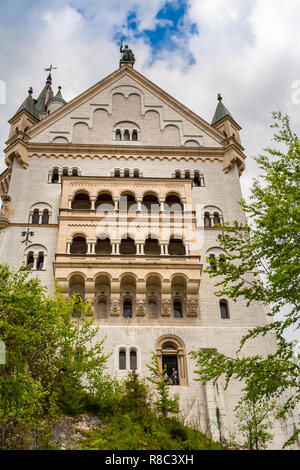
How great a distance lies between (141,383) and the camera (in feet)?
83.6

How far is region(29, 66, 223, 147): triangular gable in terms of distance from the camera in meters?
37.5

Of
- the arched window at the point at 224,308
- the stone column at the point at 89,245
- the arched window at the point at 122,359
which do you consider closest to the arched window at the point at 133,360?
the arched window at the point at 122,359

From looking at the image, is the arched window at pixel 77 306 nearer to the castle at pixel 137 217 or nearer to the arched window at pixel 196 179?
the castle at pixel 137 217

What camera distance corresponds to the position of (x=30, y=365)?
20219 mm

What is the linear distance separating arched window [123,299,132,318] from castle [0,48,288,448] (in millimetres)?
57

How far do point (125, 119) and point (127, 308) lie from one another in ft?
50.8

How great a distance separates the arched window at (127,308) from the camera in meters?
29.3

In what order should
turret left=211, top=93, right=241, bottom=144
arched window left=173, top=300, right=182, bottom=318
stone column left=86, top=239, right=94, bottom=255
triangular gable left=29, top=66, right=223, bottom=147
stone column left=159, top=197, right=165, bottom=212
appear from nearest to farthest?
arched window left=173, top=300, right=182, bottom=318 → stone column left=86, top=239, right=94, bottom=255 → stone column left=159, top=197, right=165, bottom=212 → triangular gable left=29, top=66, right=223, bottom=147 → turret left=211, top=93, right=241, bottom=144

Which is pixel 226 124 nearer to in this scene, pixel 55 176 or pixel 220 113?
pixel 220 113

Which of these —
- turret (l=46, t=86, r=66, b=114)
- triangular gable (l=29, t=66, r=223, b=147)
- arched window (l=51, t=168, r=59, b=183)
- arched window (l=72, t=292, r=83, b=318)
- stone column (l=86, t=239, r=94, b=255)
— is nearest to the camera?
arched window (l=72, t=292, r=83, b=318)

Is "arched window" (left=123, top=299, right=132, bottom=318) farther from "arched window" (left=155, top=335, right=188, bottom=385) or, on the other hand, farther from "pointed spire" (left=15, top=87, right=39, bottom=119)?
"pointed spire" (left=15, top=87, right=39, bottom=119)

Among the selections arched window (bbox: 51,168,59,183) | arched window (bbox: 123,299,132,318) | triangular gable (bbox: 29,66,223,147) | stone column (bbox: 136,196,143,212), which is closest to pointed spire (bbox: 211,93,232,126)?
triangular gable (bbox: 29,66,223,147)

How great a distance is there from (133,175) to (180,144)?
15.7 feet
